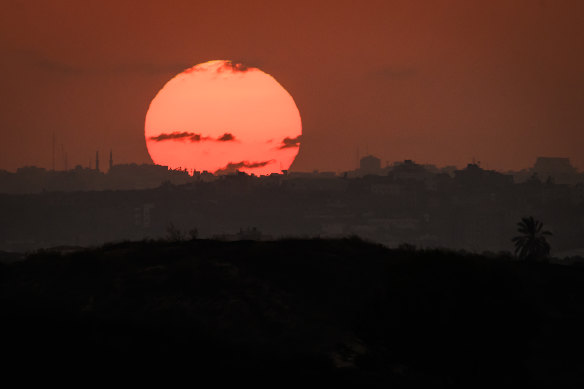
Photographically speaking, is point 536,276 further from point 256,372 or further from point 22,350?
point 22,350

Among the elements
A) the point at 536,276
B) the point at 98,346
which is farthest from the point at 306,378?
Result: the point at 536,276

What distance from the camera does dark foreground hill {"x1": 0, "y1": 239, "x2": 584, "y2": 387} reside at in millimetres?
38406

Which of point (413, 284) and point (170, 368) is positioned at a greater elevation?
point (413, 284)

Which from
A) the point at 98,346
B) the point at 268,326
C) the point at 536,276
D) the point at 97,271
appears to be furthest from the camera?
the point at 536,276

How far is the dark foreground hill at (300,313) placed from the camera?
3841 centimetres

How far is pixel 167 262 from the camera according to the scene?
6412 cm

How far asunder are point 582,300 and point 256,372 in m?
39.0

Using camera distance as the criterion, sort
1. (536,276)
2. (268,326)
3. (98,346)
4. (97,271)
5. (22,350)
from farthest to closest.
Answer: (536,276) < (97,271) < (268,326) < (98,346) < (22,350)

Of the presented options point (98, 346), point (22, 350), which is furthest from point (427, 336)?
point (22, 350)

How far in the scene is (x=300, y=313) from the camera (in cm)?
5628

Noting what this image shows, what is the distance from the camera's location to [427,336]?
42.0m

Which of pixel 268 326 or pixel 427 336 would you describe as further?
pixel 268 326

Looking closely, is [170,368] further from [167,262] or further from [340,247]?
[340,247]

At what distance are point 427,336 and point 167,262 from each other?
92.8 ft
